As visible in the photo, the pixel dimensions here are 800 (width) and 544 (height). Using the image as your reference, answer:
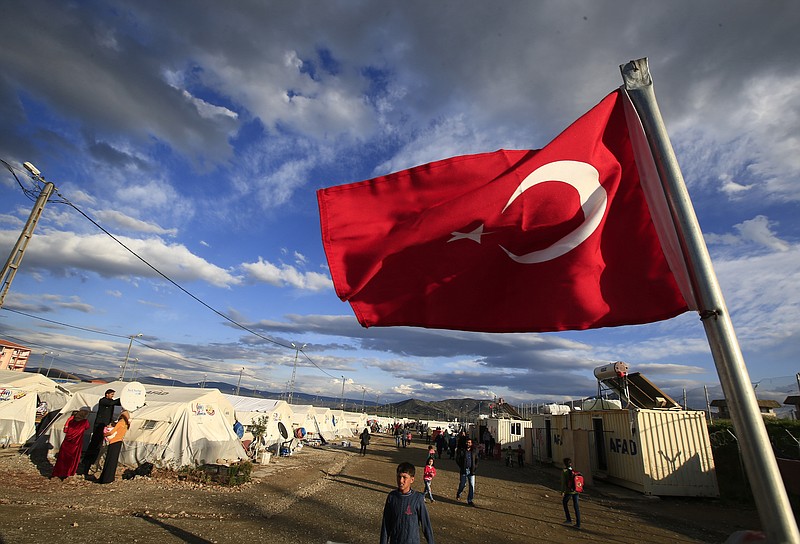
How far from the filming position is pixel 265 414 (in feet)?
82.1

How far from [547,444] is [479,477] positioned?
8600mm

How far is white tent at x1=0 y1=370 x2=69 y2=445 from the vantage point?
17.5 metres

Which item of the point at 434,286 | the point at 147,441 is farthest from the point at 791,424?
the point at 147,441

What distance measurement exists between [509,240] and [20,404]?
2375 cm

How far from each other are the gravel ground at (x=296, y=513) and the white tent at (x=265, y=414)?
8.32m

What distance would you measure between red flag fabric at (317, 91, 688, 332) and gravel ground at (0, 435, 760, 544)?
518 centimetres

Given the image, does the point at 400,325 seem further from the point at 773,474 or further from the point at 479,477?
the point at 479,477

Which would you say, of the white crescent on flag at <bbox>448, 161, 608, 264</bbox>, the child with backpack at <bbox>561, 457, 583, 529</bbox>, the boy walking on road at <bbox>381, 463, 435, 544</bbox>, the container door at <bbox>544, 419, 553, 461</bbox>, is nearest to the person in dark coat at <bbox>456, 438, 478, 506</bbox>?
the child with backpack at <bbox>561, 457, 583, 529</bbox>

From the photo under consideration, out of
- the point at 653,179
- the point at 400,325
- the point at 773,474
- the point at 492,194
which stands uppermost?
the point at 492,194

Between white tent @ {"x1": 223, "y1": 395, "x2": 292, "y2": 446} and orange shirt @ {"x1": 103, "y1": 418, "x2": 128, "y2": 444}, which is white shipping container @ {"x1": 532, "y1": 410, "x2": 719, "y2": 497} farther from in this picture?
orange shirt @ {"x1": 103, "y1": 418, "x2": 128, "y2": 444}

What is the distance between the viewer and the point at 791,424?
52.1ft

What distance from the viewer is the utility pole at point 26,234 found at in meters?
13.3

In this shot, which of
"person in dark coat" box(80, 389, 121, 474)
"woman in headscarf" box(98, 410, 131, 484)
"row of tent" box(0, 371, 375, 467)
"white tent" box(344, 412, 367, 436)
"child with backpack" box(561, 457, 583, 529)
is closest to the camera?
"child with backpack" box(561, 457, 583, 529)

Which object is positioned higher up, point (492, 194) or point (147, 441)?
point (492, 194)
